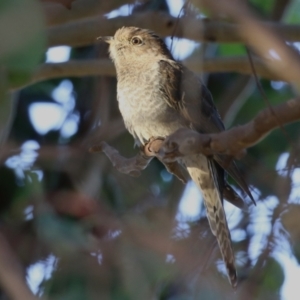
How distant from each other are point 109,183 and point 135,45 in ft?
3.17

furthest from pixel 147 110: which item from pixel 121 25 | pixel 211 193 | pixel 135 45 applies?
pixel 121 25

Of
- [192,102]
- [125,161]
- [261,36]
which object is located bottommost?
[192,102]

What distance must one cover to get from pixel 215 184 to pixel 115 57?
1.23 meters

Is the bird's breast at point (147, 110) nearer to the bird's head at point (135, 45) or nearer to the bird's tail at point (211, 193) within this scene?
the bird's tail at point (211, 193)

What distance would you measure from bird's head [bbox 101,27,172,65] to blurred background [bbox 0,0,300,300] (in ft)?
0.51

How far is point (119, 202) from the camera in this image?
4.34m

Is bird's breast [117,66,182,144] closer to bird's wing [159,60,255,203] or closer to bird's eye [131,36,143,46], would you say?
bird's wing [159,60,255,203]

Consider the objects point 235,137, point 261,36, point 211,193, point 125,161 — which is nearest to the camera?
point 261,36

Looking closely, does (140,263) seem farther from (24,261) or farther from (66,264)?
(24,261)

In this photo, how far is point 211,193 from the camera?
380 cm

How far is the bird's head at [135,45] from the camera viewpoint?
14.4 ft

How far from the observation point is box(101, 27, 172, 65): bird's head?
438cm

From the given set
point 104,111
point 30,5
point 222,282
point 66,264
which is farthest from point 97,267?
point 30,5

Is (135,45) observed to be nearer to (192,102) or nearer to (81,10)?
(81,10)
